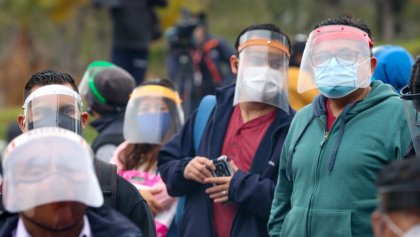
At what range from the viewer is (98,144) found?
807 centimetres

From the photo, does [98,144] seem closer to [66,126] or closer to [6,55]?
[66,126]

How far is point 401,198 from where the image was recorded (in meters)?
3.99

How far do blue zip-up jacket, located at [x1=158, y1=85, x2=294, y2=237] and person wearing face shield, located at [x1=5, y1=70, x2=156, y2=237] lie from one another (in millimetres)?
1262

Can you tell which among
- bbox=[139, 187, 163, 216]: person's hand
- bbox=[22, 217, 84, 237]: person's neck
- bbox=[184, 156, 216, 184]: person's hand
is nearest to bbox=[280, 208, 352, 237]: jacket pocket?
bbox=[184, 156, 216, 184]: person's hand

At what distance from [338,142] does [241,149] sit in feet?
3.70

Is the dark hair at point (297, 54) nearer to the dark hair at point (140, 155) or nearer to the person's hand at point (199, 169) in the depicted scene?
the dark hair at point (140, 155)

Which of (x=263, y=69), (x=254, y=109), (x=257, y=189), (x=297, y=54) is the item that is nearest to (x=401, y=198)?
(x=257, y=189)

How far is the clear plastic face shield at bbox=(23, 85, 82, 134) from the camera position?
18.8 ft

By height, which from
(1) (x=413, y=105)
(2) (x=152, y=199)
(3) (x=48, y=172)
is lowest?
(2) (x=152, y=199)

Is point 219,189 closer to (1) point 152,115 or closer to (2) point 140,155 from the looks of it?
(2) point 140,155

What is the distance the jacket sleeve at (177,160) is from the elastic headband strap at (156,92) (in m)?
0.80

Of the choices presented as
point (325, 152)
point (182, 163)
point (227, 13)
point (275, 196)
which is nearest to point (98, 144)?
point (182, 163)

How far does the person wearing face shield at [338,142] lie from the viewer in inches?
233

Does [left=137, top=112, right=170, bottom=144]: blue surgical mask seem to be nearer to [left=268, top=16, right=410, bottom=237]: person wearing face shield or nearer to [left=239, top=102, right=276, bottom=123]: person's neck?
[left=239, top=102, right=276, bottom=123]: person's neck
